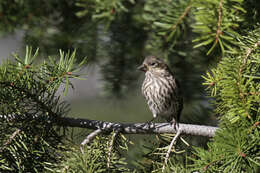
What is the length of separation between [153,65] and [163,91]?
172 millimetres

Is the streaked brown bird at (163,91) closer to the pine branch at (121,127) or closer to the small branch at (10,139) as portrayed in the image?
the pine branch at (121,127)

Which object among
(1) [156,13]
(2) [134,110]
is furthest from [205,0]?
(2) [134,110]

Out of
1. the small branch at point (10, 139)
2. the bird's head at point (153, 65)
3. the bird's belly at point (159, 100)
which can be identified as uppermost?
the bird's head at point (153, 65)

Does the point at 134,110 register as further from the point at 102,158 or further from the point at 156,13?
the point at 102,158

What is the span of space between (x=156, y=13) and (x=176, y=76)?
60cm

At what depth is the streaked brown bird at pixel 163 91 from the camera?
2.04 m

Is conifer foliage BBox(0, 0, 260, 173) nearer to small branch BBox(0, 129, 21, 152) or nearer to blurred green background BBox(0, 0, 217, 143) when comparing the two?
small branch BBox(0, 129, 21, 152)

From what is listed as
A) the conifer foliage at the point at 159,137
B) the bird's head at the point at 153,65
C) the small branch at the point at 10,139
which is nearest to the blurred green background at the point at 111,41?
the bird's head at the point at 153,65

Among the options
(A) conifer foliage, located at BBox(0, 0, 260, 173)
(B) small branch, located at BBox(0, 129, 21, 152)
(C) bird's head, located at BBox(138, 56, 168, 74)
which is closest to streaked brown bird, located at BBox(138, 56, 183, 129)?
(C) bird's head, located at BBox(138, 56, 168, 74)

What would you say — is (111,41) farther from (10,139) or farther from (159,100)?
(10,139)

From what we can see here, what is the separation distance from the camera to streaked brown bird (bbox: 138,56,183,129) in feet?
6.69

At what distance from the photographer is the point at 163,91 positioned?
2.06 m

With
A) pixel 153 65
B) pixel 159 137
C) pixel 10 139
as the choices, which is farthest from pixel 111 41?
pixel 10 139

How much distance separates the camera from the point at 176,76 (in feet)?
6.50
